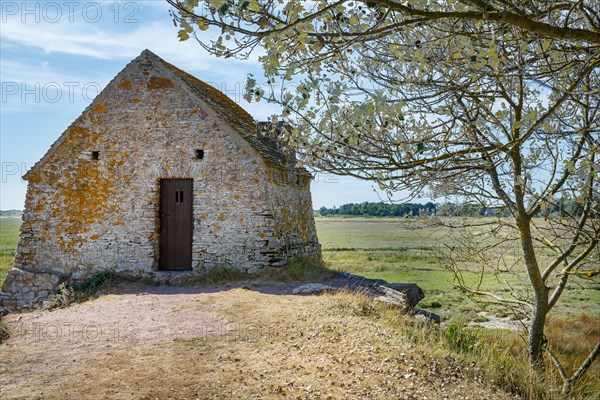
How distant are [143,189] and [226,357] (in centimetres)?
802

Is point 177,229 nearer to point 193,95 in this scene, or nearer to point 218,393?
point 193,95

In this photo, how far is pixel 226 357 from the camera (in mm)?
7168

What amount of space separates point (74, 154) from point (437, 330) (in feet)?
36.8

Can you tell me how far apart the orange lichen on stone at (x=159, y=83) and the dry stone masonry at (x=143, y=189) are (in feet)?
0.10

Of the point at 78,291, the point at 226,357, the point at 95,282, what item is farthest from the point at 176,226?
the point at 226,357

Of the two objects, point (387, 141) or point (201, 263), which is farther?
point (201, 263)

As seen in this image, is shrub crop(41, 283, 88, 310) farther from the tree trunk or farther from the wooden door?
the tree trunk

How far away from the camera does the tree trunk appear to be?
910cm

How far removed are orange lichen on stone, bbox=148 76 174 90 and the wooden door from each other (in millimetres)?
2673

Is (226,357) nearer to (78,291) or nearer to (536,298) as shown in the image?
(536,298)

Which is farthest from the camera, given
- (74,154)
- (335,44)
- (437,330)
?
(74,154)

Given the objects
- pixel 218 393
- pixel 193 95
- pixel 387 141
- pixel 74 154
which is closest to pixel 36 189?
pixel 74 154

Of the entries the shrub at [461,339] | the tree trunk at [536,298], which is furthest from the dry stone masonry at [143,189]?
the tree trunk at [536,298]

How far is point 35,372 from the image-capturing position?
6945 millimetres
